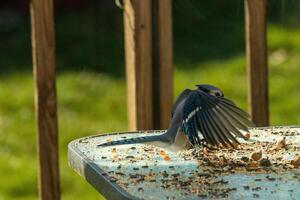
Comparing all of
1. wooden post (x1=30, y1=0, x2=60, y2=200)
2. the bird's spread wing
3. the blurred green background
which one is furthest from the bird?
the blurred green background

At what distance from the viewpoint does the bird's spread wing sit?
3.06 meters

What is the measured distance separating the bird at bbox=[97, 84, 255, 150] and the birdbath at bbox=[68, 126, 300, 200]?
4cm

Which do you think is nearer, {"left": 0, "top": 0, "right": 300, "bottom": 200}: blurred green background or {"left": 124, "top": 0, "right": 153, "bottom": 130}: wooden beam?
{"left": 124, "top": 0, "right": 153, "bottom": 130}: wooden beam

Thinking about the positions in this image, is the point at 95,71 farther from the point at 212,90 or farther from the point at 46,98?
the point at 212,90

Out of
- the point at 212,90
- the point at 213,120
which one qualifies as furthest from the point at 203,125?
the point at 212,90

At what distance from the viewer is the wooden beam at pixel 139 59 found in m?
3.67

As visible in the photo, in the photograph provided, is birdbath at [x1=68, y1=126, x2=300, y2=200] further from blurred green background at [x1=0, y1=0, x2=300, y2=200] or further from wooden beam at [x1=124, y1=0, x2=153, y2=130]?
blurred green background at [x1=0, y1=0, x2=300, y2=200]

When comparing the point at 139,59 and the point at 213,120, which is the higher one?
the point at 139,59

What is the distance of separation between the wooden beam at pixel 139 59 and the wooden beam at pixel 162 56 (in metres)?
0.03

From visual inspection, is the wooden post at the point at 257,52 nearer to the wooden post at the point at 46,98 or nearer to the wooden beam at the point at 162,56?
the wooden beam at the point at 162,56

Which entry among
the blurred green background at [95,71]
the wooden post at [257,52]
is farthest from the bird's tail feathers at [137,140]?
the blurred green background at [95,71]

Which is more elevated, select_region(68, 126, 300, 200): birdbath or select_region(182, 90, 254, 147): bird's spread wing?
select_region(182, 90, 254, 147): bird's spread wing

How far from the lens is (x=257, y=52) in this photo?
12.5ft

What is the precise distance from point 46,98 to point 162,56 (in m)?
0.48
